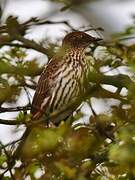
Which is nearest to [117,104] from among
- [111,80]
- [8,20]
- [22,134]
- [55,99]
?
[111,80]

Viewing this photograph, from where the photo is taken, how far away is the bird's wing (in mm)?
5868

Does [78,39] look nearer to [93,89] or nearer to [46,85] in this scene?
[46,85]

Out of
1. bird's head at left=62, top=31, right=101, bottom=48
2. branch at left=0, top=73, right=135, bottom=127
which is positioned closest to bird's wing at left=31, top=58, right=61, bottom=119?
bird's head at left=62, top=31, right=101, bottom=48

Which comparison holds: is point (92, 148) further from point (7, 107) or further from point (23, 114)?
point (23, 114)

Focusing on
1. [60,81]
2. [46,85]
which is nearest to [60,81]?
[60,81]

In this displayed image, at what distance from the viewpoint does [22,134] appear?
398cm

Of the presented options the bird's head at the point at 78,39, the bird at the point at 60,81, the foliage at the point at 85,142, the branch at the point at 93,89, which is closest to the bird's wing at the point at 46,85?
the bird at the point at 60,81

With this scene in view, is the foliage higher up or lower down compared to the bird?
higher up

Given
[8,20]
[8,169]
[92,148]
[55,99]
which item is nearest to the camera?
[92,148]

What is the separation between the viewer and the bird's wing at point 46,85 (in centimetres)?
587

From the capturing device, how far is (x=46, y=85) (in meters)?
5.99

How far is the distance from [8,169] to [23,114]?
65cm

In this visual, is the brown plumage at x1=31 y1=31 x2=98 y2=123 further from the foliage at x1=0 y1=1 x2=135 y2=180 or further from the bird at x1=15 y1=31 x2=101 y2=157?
the foliage at x1=0 y1=1 x2=135 y2=180

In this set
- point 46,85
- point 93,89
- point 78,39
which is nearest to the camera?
point 93,89
